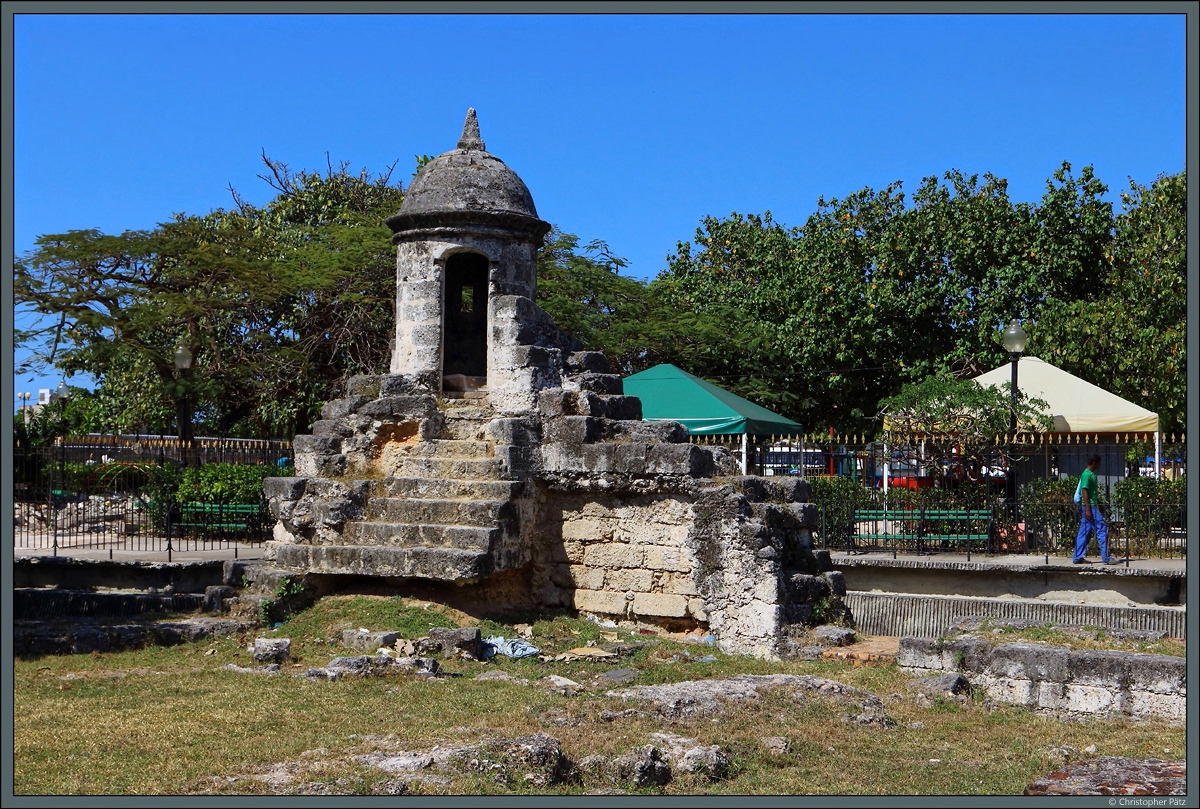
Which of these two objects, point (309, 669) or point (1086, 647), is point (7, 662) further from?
point (1086, 647)

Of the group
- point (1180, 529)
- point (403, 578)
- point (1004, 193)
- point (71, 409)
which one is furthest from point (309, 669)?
point (71, 409)

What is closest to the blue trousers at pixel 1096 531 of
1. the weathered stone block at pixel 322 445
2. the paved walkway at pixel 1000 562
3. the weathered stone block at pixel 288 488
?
the paved walkway at pixel 1000 562

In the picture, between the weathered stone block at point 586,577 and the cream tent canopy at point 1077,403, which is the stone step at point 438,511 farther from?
the cream tent canopy at point 1077,403

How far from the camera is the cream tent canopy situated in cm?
1841

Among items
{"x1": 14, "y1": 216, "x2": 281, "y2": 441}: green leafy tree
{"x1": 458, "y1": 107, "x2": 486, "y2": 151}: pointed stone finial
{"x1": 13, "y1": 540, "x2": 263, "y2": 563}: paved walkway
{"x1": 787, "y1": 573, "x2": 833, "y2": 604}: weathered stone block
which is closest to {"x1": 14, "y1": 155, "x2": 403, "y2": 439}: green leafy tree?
{"x1": 14, "y1": 216, "x2": 281, "y2": 441}: green leafy tree

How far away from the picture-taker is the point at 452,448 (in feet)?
39.2

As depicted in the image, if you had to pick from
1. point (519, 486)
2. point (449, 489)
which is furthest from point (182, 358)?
point (519, 486)

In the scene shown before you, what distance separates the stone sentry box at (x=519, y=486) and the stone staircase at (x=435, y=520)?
2cm

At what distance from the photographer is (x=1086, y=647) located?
904 cm

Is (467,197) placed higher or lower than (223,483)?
higher

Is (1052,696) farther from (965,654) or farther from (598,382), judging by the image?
(598,382)

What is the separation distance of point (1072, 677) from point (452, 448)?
6.17 m

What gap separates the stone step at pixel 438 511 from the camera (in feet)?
36.1

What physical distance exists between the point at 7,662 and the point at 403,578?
532cm
